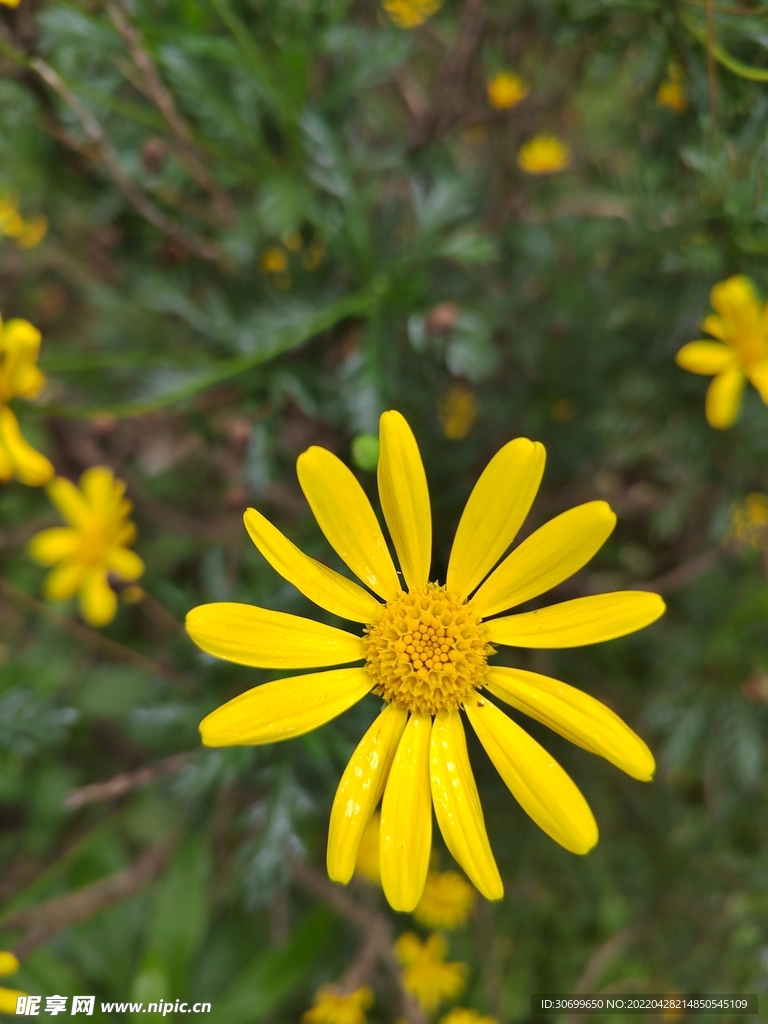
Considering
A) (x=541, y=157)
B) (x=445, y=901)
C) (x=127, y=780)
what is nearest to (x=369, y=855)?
(x=445, y=901)

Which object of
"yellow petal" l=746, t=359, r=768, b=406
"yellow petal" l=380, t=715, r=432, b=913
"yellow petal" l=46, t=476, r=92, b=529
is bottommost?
"yellow petal" l=46, t=476, r=92, b=529

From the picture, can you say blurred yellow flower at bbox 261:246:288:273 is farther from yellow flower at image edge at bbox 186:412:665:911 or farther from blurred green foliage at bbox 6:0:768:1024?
yellow flower at image edge at bbox 186:412:665:911

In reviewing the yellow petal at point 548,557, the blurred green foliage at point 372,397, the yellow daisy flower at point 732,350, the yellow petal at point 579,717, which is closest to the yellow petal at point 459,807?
the yellow petal at point 579,717

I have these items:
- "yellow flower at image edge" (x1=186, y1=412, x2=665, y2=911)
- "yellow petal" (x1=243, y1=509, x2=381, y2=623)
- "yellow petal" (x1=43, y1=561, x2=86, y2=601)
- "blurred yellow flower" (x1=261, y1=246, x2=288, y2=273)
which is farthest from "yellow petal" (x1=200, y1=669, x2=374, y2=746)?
"blurred yellow flower" (x1=261, y1=246, x2=288, y2=273)

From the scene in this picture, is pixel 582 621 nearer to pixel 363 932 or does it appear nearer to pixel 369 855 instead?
pixel 369 855

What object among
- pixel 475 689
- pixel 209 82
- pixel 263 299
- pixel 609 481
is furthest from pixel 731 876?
pixel 209 82

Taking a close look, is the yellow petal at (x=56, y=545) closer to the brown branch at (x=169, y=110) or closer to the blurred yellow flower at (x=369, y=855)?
the brown branch at (x=169, y=110)

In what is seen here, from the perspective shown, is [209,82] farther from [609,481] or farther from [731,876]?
[731,876]
